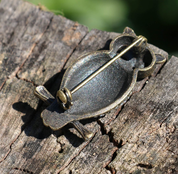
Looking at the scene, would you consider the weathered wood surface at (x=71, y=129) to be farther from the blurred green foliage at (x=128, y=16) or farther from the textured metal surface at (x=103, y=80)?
the blurred green foliage at (x=128, y=16)

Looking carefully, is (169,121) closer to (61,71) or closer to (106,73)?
(106,73)

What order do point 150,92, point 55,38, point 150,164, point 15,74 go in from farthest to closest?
point 55,38 < point 15,74 < point 150,92 < point 150,164

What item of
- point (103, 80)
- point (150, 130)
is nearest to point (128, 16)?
point (103, 80)

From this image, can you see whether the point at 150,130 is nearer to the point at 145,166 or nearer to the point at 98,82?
the point at 145,166

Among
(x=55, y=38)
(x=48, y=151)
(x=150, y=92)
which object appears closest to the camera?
(x=48, y=151)

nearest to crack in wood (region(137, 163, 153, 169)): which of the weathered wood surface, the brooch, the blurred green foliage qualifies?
the weathered wood surface

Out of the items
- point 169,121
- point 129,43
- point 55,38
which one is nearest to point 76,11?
point 55,38
